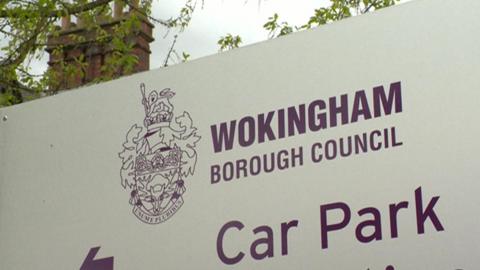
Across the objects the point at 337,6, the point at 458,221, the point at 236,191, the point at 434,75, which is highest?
the point at 337,6

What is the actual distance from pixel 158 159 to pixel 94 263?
1.55 feet

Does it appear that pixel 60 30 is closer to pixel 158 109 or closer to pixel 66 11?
pixel 66 11

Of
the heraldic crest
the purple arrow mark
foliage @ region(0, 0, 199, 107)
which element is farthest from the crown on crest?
foliage @ region(0, 0, 199, 107)

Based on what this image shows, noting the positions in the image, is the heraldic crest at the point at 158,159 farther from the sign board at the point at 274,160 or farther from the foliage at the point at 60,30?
the foliage at the point at 60,30

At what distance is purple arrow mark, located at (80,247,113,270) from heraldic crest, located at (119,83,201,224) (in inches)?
8.3

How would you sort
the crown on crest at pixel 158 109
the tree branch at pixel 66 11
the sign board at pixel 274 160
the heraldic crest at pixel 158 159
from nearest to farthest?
the sign board at pixel 274 160 → the heraldic crest at pixel 158 159 → the crown on crest at pixel 158 109 → the tree branch at pixel 66 11

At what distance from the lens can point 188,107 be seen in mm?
3607

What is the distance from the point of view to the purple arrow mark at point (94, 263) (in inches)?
142

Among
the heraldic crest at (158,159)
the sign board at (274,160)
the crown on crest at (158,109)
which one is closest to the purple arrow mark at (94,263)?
the sign board at (274,160)

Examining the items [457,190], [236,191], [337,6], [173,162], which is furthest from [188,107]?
[337,6]

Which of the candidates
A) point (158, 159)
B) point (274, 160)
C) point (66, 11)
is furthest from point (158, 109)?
point (66, 11)

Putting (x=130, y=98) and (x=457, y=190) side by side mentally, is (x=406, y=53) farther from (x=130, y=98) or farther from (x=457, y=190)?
(x=130, y=98)

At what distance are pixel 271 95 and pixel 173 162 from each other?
494 millimetres

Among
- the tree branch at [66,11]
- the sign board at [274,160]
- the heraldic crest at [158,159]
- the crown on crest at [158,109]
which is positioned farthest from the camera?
the tree branch at [66,11]
